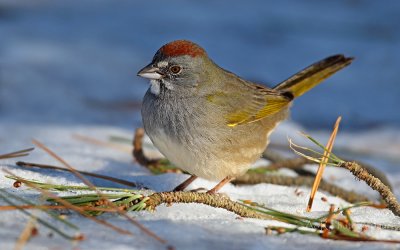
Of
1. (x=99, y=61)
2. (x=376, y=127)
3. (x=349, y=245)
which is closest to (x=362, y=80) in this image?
(x=376, y=127)

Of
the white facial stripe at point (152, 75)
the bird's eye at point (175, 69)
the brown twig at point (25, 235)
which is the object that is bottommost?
the brown twig at point (25, 235)

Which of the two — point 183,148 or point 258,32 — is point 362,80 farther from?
point 183,148

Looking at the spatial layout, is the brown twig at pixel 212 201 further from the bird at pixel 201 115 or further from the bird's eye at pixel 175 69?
the bird's eye at pixel 175 69

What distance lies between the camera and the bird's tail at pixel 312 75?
5750 millimetres

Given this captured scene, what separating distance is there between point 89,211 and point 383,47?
888 centimetres

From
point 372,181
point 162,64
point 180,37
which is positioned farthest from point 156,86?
point 180,37

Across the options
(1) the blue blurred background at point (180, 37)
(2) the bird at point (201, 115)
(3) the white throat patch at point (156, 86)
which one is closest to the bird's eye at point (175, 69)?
(2) the bird at point (201, 115)

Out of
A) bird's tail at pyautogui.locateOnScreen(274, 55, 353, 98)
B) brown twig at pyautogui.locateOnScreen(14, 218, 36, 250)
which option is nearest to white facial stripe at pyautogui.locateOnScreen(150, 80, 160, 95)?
bird's tail at pyautogui.locateOnScreen(274, 55, 353, 98)

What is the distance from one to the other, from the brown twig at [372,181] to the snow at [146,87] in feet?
0.59

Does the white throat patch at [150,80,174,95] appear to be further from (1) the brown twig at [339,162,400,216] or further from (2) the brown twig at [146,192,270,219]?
(1) the brown twig at [339,162,400,216]

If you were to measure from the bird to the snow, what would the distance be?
247 millimetres

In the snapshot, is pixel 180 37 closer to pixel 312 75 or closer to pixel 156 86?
pixel 312 75

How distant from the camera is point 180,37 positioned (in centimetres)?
1067

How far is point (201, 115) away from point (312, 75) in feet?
5.24
